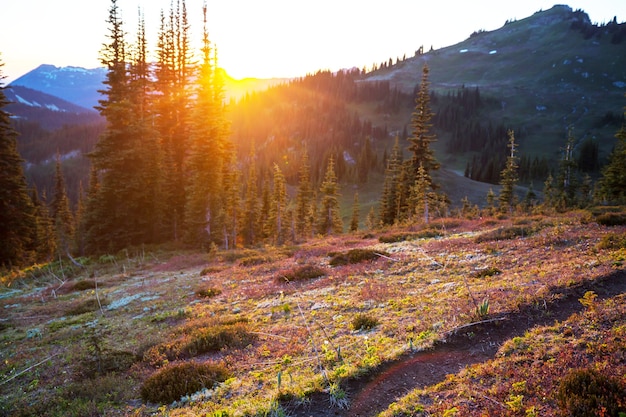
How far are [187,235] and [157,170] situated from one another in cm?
759

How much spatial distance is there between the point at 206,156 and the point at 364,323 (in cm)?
3152

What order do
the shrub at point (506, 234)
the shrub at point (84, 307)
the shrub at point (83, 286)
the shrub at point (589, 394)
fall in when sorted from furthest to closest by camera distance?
1. the shrub at point (83, 286)
2. the shrub at point (506, 234)
3. the shrub at point (84, 307)
4. the shrub at point (589, 394)

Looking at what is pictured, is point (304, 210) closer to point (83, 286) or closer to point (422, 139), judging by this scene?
point (422, 139)

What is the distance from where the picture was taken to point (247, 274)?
17.7 meters

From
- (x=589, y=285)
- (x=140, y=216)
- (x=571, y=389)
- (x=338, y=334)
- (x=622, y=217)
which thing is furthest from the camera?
(x=140, y=216)

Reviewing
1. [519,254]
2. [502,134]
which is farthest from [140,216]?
[502,134]

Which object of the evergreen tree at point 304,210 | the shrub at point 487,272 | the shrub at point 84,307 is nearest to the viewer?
the shrub at point 487,272

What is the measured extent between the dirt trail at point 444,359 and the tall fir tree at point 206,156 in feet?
98.6

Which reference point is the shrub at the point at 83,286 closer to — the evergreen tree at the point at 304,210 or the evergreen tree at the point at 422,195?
the evergreen tree at the point at 422,195

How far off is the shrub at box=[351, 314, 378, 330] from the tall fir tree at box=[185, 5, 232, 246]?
27.9m

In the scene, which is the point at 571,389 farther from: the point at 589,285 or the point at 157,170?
the point at 157,170

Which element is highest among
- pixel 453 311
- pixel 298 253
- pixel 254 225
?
pixel 453 311

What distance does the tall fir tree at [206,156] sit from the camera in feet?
113

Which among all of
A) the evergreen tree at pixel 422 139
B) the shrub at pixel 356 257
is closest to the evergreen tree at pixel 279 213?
the evergreen tree at pixel 422 139
